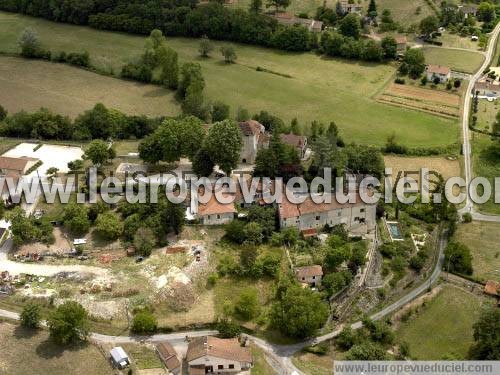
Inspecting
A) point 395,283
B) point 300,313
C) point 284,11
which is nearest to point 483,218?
point 395,283

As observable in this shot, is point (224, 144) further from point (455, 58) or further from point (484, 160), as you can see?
point (455, 58)

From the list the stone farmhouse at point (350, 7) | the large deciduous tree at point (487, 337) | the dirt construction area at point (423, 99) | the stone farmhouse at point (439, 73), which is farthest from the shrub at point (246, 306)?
the stone farmhouse at point (350, 7)

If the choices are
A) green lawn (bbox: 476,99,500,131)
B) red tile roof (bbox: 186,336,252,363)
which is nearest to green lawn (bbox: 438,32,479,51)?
green lawn (bbox: 476,99,500,131)

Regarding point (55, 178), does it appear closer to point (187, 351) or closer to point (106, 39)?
point (187, 351)

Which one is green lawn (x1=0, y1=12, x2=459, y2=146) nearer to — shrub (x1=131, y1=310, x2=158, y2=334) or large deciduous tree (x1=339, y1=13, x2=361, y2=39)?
large deciduous tree (x1=339, y1=13, x2=361, y2=39)

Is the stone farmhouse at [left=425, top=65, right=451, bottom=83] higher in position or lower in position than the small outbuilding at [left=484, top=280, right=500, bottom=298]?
higher
